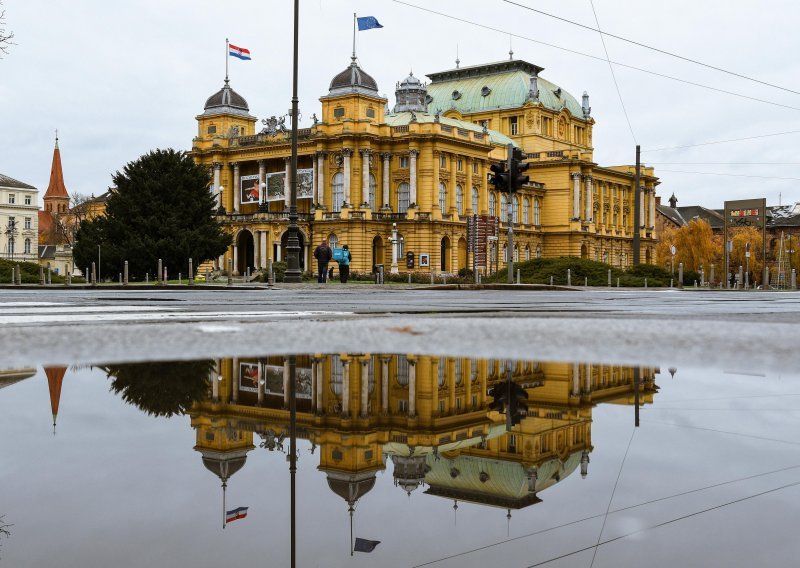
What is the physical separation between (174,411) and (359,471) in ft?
2.63

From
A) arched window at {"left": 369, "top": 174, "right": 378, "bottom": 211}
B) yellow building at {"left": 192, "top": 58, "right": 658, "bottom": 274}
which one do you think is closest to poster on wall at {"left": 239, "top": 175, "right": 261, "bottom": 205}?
yellow building at {"left": 192, "top": 58, "right": 658, "bottom": 274}

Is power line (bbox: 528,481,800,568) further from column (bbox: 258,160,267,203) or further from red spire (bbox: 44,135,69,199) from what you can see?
red spire (bbox: 44,135,69,199)

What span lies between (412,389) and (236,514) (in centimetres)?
138

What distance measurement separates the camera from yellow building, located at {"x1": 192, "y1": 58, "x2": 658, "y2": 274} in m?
64.1

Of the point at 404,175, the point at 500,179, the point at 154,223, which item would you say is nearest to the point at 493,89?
the point at 404,175

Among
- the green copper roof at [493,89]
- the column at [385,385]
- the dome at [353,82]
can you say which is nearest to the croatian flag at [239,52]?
the dome at [353,82]

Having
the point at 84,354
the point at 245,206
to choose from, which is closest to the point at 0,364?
the point at 84,354

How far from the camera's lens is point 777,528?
146 centimetres

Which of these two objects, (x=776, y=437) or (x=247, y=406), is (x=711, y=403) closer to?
(x=776, y=437)

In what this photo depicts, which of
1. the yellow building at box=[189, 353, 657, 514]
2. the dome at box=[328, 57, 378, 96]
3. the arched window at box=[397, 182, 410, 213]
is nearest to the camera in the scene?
the yellow building at box=[189, 353, 657, 514]

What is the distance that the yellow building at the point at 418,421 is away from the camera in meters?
1.78

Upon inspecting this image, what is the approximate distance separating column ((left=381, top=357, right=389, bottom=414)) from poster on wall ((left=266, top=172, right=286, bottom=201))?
220 ft

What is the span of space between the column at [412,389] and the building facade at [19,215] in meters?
118

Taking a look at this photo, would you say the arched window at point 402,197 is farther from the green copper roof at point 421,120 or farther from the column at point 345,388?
the column at point 345,388
